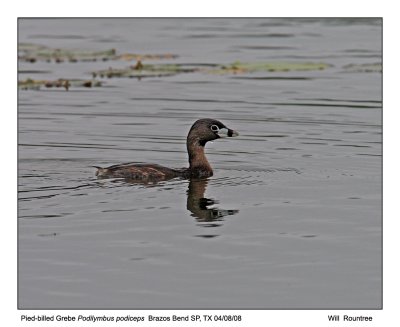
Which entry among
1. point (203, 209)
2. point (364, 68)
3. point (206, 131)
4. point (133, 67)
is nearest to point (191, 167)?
point (206, 131)

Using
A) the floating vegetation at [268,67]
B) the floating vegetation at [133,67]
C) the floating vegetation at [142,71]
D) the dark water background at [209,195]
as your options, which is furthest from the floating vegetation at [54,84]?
the floating vegetation at [268,67]

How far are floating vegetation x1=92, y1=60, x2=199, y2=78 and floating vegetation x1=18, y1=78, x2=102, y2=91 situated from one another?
104 cm

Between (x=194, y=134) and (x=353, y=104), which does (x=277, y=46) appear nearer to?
(x=353, y=104)

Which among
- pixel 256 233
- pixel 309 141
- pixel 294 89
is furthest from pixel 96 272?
pixel 294 89

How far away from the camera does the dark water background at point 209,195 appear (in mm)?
11062

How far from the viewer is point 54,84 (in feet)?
84.6

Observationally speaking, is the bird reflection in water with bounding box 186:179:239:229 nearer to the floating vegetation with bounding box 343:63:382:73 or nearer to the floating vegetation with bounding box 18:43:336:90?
the floating vegetation with bounding box 18:43:336:90

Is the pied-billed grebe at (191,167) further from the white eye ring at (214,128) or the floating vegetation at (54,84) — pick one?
the floating vegetation at (54,84)

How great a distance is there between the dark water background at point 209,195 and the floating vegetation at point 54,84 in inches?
10.4

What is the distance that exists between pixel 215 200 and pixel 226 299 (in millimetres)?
4588

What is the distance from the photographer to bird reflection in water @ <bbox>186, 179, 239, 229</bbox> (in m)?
13.8

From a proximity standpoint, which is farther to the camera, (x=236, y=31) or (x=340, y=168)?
(x=236, y=31)
